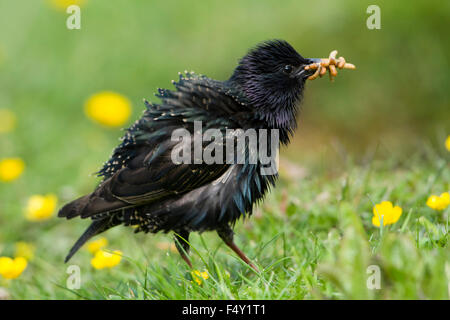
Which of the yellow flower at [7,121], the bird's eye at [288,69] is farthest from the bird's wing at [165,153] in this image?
the yellow flower at [7,121]

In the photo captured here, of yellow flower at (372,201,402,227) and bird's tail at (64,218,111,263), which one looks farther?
bird's tail at (64,218,111,263)

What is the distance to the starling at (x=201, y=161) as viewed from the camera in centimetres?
310

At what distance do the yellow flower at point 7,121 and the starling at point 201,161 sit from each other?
308 cm

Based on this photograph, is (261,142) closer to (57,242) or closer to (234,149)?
(234,149)

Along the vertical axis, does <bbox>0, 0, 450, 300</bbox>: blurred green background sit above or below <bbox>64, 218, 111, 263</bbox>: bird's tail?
above

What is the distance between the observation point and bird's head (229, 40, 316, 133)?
3.25m

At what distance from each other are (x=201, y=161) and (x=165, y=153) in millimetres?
216

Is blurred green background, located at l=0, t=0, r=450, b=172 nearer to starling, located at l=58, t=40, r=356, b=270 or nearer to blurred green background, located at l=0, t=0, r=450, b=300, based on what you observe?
blurred green background, located at l=0, t=0, r=450, b=300

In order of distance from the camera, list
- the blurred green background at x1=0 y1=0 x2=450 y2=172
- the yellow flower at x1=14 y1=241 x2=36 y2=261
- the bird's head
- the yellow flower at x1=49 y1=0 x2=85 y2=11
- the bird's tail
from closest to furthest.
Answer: the bird's head
the bird's tail
the yellow flower at x1=14 y1=241 x2=36 y2=261
the blurred green background at x1=0 y1=0 x2=450 y2=172
the yellow flower at x1=49 y1=0 x2=85 y2=11

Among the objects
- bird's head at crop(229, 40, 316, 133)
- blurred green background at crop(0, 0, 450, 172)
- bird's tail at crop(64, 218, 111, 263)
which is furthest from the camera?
blurred green background at crop(0, 0, 450, 172)

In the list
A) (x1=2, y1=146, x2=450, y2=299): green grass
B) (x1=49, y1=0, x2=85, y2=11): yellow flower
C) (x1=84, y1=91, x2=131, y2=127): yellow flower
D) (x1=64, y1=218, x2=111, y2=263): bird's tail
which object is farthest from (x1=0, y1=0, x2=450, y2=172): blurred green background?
(x1=64, y1=218, x2=111, y2=263): bird's tail

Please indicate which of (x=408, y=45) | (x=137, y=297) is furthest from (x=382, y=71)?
(x=137, y=297)

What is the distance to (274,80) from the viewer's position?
3.29m

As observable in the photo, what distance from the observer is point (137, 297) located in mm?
2912
